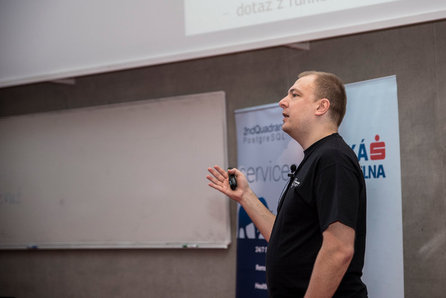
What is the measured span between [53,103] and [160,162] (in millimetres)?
1233

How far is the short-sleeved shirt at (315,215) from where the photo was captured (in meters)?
1.58

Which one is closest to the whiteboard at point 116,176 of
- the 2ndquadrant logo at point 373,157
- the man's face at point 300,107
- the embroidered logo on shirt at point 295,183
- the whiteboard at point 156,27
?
the whiteboard at point 156,27

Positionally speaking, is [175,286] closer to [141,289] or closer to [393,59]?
[141,289]

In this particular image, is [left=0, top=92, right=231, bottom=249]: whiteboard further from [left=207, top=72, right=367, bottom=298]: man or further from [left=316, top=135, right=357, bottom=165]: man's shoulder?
[left=316, top=135, right=357, bottom=165]: man's shoulder

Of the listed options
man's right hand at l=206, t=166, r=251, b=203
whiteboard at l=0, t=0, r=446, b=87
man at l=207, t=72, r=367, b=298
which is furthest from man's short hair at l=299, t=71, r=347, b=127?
whiteboard at l=0, t=0, r=446, b=87

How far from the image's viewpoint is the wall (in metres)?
2.86

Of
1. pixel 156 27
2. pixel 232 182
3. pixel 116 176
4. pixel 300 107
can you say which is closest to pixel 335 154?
pixel 300 107

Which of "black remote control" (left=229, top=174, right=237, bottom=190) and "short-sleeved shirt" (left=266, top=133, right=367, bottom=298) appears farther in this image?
"black remote control" (left=229, top=174, right=237, bottom=190)

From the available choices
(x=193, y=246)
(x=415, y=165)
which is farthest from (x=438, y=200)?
(x=193, y=246)

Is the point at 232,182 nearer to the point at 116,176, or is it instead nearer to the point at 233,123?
the point at 233,123

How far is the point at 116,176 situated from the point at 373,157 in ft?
7.23

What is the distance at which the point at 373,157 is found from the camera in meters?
2.64

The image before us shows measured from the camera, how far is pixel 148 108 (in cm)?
402

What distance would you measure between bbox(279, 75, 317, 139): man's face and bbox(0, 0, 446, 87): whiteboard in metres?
0.85
